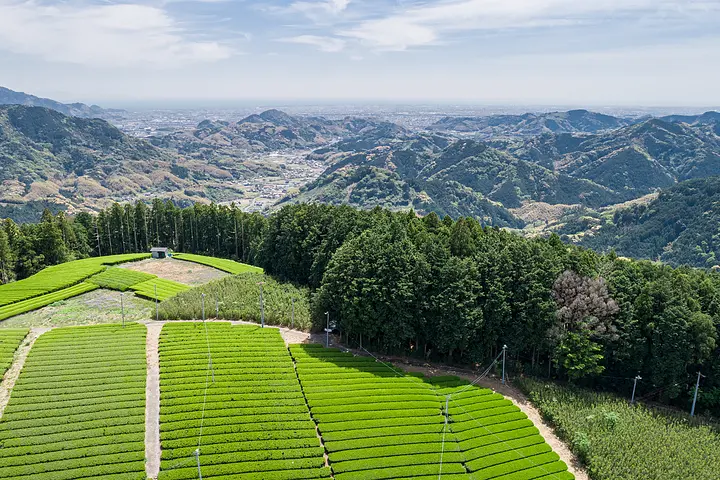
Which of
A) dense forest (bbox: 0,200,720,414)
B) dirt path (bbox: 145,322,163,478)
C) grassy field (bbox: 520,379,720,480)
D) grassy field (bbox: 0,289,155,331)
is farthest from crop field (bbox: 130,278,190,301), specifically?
grassy field (bbox: 520,379,720,480)

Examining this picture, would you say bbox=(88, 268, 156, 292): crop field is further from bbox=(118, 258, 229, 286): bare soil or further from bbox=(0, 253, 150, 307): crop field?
bbox=(118, 258, 229, 286): bare soil

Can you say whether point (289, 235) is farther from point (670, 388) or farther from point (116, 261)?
point (670, 388)

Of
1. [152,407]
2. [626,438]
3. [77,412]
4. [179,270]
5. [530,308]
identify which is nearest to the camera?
[77,412]

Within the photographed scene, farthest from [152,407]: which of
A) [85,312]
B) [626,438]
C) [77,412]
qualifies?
[626,438]

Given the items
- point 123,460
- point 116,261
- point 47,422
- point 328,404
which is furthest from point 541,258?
point 116,261

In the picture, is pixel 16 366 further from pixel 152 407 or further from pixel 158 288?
pixel 158 288
